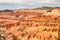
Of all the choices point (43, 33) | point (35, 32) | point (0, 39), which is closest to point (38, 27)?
point (35, 32)

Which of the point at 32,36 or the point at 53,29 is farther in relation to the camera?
the point at 32,36

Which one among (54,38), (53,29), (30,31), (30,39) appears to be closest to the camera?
(54,38)

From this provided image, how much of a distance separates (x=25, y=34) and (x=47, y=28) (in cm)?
1144

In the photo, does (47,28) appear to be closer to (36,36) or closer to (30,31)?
(36,36)

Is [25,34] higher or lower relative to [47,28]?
lower

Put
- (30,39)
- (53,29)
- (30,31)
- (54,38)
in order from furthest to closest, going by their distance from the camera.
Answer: (30,31), (30,39), (53,29), (54,38)

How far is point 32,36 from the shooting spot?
6969cm

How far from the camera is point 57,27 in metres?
65.8

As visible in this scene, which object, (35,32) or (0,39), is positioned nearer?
(0,39)

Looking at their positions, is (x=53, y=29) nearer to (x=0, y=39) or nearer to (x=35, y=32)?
(x=35, y=32)

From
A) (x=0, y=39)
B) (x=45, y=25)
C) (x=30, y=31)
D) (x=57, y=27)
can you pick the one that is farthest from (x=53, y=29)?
(x=0, y=39)

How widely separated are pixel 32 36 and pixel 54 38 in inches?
484

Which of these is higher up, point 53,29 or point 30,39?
point 53,29

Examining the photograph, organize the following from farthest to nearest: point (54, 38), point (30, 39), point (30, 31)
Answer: point (30, 31) → point (30, 39) → point (54, 38)
